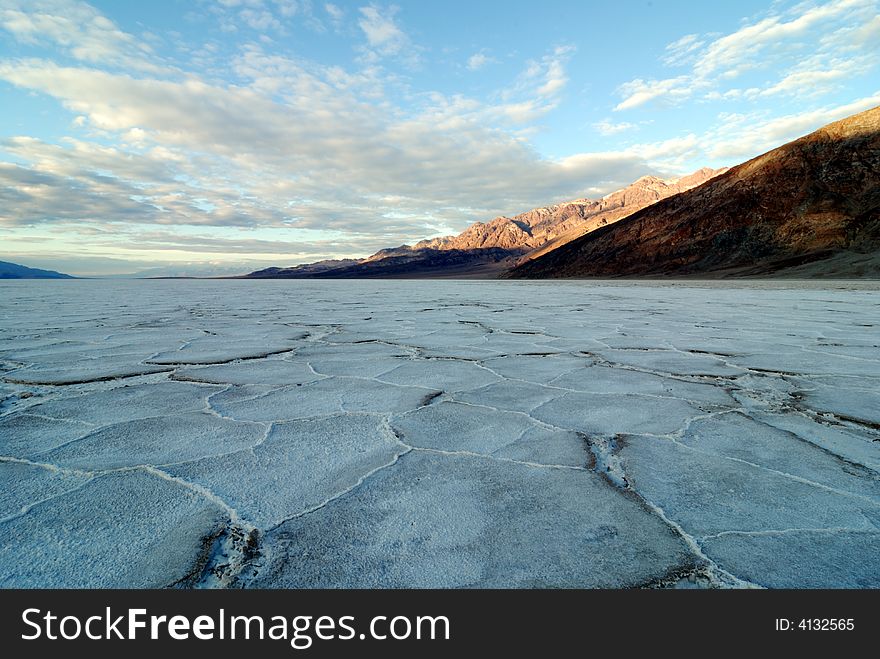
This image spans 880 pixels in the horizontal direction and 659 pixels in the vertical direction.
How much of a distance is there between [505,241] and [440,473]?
133435 millimetres

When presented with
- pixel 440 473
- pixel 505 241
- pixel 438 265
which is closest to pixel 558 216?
pixel 505 241

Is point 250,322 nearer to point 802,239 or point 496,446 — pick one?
point 496,446

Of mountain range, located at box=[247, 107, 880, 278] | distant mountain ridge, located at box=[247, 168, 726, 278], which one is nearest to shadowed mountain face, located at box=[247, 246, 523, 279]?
distant mountain ridge, located at box=[247, 168, 726, 278]

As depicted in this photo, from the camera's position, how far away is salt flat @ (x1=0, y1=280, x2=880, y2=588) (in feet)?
2.93

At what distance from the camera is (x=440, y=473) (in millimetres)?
1307

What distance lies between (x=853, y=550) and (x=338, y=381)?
200 cm

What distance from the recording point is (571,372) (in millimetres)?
2607

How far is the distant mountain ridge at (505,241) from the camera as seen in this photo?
308ft

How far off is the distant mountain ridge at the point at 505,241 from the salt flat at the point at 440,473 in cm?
6924

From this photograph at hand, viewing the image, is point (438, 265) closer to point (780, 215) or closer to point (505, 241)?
point (505, 241)

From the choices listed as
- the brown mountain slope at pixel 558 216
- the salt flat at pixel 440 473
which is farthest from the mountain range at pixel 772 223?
the brown mountain slope at pixel 558 216

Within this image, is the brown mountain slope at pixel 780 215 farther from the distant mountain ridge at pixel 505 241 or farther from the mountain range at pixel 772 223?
the distant mountain ridge at pixel 505 241
